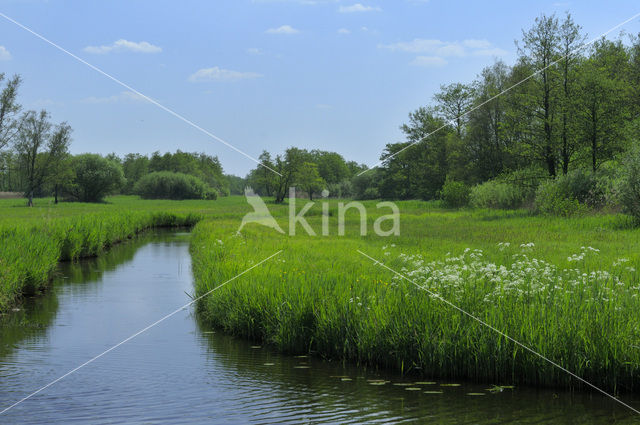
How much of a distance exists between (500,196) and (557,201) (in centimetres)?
978

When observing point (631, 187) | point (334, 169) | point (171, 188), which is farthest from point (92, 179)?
point (631, 187)

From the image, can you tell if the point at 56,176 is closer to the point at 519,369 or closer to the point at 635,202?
the point at 635,202

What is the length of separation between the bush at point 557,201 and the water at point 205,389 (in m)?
24.2

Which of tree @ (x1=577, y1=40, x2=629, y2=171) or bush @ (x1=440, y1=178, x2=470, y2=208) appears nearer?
tree @ (x1=577, y1=40, x2=629, y2=171)

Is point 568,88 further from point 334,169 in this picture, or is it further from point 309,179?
point 334,169

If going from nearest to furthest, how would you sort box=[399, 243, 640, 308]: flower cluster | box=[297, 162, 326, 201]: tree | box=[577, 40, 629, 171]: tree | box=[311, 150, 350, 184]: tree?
1. box=[399, 243, 640, 308]: flower cluster
2. box=[577, 40, 629, 171]: tree
3. box=[297, 162, 326, 201]: tree
4. box=[311, 150, 350, 184]: tree

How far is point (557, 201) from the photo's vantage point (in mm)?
31547

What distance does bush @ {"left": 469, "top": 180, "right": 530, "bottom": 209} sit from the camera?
130 feet

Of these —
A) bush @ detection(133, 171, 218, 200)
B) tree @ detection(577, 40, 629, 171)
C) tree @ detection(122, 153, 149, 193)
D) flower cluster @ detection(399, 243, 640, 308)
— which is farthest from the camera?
tree @ detection(122, 153, 149, 193)

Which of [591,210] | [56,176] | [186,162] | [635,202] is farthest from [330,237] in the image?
[186,162]

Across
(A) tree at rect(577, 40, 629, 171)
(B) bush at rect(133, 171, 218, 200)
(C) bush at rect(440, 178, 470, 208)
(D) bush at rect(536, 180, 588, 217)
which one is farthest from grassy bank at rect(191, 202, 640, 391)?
(B) bush at rect(133, 171, 218, 200)

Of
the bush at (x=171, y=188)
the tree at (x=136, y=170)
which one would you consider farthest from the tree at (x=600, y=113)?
the tree at (x=136, y=170)

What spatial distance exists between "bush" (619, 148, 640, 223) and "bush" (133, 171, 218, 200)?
97.9 meters

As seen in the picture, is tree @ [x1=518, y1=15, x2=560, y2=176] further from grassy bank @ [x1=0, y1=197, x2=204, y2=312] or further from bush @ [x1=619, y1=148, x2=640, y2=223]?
grassy bank @ [x1=0, y1=197, x2=204, y2=312]
